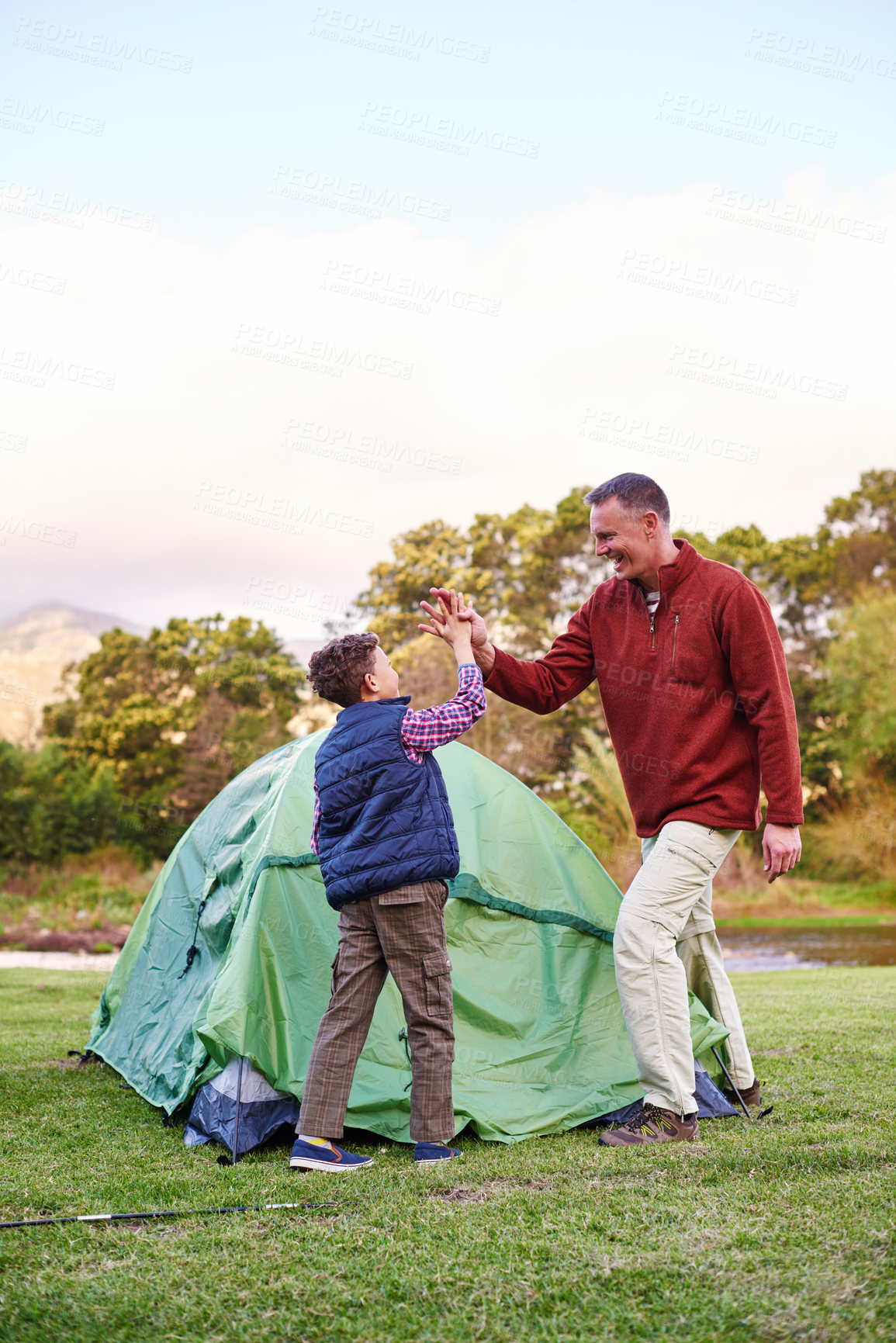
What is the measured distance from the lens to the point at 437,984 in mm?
3100

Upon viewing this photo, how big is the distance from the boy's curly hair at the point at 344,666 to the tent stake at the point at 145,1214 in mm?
1367

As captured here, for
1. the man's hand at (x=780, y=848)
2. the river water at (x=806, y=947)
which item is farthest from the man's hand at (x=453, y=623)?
the river water at (x=806, y=947)

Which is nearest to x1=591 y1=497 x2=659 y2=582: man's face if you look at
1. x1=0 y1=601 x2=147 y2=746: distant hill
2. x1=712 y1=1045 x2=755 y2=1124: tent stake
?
x1=712 y1=1045 x2=755 y2=1124: tent stake

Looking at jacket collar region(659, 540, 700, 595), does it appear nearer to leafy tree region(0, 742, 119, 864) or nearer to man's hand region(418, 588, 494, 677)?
man's hand region(418, 588, 494, 677)

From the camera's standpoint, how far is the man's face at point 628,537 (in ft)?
11.3

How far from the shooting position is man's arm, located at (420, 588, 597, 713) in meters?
3.59

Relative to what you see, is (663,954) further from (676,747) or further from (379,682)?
(379,682)

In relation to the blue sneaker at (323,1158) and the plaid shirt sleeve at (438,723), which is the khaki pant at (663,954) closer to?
the plaid shirt sleeve at (438,723)

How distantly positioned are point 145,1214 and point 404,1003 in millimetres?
905

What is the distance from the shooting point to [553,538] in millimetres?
23000

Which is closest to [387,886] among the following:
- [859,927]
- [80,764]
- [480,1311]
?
[480,1311]

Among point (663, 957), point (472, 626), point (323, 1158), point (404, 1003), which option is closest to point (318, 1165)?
point (323, 1158)

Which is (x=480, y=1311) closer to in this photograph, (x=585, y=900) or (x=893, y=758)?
(x=585, y=900)

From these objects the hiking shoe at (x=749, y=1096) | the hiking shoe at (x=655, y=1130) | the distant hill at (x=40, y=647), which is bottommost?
the distant hill at (x=40, y=647)
